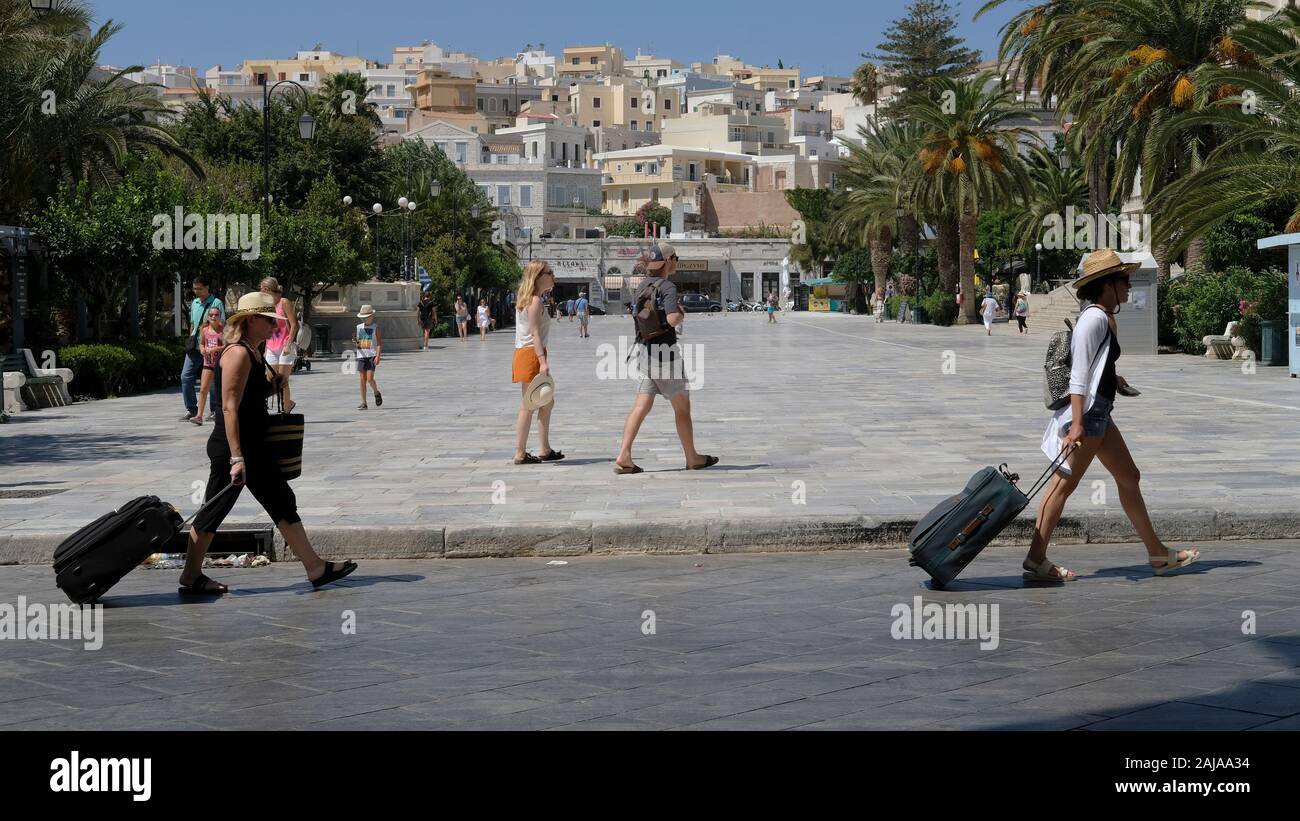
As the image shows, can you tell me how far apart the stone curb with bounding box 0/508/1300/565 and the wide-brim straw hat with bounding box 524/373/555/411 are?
127 inches

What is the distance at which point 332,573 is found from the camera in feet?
26.9

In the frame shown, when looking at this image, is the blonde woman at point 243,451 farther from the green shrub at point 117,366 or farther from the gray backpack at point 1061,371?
→ the green shrub at point 117,366

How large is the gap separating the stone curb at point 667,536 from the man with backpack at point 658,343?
228cm

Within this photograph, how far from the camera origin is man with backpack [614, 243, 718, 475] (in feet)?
37.9

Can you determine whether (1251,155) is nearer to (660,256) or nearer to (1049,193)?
(660,256)

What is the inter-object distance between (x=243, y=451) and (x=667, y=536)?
2.75 metres

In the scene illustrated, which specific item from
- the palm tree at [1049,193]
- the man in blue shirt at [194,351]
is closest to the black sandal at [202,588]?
the man in blue shirt at [194,351]

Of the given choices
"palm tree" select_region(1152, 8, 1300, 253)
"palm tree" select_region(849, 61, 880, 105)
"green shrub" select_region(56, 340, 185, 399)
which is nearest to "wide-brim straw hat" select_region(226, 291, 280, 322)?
"green shrub" select_region(56, 340, 185, 399)

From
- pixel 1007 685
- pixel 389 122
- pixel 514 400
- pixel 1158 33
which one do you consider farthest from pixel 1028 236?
pixel 389 122

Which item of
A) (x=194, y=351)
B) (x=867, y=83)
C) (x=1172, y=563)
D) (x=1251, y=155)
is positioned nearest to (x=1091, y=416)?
(x=1172, y=563)

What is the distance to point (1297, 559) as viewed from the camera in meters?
8.63

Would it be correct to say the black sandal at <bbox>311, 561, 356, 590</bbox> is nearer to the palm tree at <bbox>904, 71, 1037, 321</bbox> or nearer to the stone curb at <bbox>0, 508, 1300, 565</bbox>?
the stone curb at <bbox>0, 508, 1300, 565</bbox>
